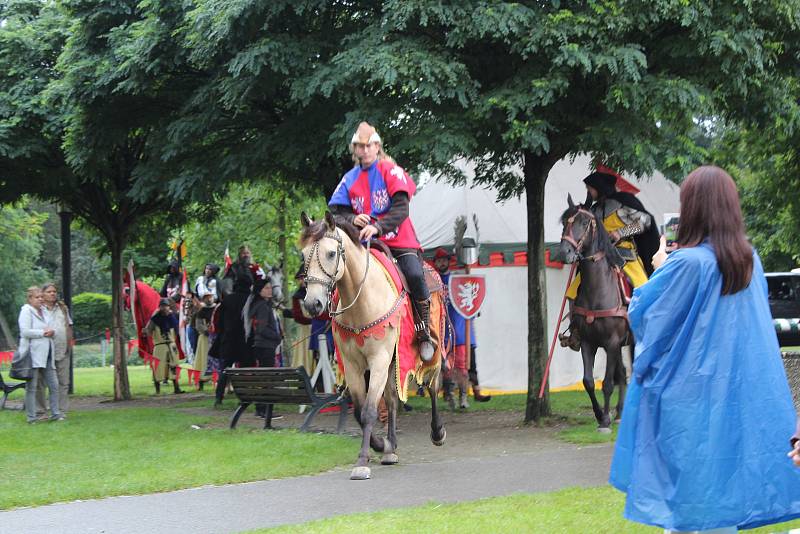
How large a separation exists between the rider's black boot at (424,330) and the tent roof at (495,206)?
10184mm

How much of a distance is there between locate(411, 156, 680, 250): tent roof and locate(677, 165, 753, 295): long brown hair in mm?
15520

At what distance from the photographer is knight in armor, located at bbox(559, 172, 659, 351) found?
13.6m

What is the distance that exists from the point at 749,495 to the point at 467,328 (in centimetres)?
1273

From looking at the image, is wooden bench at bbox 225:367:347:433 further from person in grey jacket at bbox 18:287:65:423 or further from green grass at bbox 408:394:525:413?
green grass at bbox 408:394:525:413

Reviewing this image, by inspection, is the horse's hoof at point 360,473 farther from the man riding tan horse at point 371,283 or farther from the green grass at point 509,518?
the green grass at point 509,518

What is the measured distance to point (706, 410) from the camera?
509cm

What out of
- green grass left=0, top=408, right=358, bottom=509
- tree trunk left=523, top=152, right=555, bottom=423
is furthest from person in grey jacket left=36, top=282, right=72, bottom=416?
tree trunk left=523, top=152, right=555, bottom=423

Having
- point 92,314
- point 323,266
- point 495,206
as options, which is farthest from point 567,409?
point 92,314

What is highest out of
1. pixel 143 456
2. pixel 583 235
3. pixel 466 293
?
pixel 583 235

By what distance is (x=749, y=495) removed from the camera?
16.6ft

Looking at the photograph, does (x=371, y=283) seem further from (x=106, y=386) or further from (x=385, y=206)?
(x=106, y=386)

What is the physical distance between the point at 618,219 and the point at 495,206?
8.06 m

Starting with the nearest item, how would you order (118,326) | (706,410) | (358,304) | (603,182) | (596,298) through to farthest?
(706,410) → (358,304) → (596,298) → (603,182) → (118,326)

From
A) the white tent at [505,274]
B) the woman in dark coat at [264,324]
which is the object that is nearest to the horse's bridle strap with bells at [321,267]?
the woman in dark coat at [264,324]
